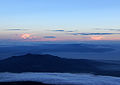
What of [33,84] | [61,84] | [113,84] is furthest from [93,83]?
[33,84]

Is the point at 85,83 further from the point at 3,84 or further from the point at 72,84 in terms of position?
the point at 3,84

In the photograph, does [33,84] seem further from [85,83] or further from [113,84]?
[113,84]

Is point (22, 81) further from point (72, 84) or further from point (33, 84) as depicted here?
point (72, 84)

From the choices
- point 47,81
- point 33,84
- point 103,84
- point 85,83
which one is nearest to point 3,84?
point 33,84

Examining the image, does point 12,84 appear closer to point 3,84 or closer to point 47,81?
point 3,84

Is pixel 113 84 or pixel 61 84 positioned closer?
pixel 61 84

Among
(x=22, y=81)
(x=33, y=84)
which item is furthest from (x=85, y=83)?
(x=22, y=81)

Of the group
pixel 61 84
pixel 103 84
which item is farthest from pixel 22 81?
pixel 103 84
